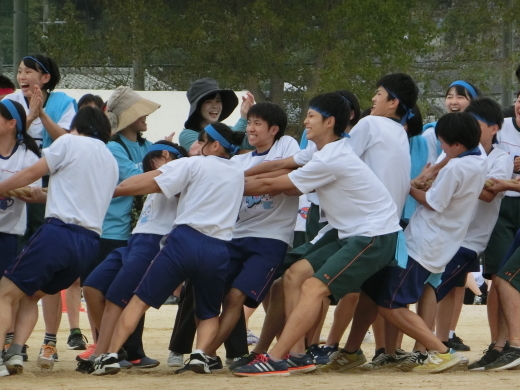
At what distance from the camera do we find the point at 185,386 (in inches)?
238

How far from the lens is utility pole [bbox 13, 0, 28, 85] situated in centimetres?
1886

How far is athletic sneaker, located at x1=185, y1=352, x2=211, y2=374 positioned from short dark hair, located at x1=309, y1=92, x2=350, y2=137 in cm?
172

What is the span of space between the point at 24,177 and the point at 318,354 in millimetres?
2431

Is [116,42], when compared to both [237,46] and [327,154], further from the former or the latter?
[327,154]

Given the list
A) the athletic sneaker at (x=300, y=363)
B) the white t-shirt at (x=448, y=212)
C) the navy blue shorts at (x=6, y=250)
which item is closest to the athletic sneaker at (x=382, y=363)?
the athletic sneaker at (x=300, y=363)

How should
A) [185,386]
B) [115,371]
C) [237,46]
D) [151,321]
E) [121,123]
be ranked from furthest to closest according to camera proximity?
[237,46] → [151,321] → [121,123] → [115,371] → [185,386]

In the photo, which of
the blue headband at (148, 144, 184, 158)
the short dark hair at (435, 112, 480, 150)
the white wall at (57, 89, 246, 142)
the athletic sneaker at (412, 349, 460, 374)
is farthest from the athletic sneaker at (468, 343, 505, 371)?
the white wall at (57, 89, 246, 142)

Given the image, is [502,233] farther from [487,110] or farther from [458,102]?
[458,102]

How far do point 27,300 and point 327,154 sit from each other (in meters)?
2.19

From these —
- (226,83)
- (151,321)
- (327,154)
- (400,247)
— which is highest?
(226,83)

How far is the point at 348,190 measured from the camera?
6617mm

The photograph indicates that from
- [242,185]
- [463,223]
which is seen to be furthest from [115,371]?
[463,223]

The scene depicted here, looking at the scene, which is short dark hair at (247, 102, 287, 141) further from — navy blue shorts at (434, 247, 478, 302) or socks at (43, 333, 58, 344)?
socks at (43, 333, 58, 344)

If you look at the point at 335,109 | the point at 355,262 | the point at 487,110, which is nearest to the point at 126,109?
the point at 335,109
